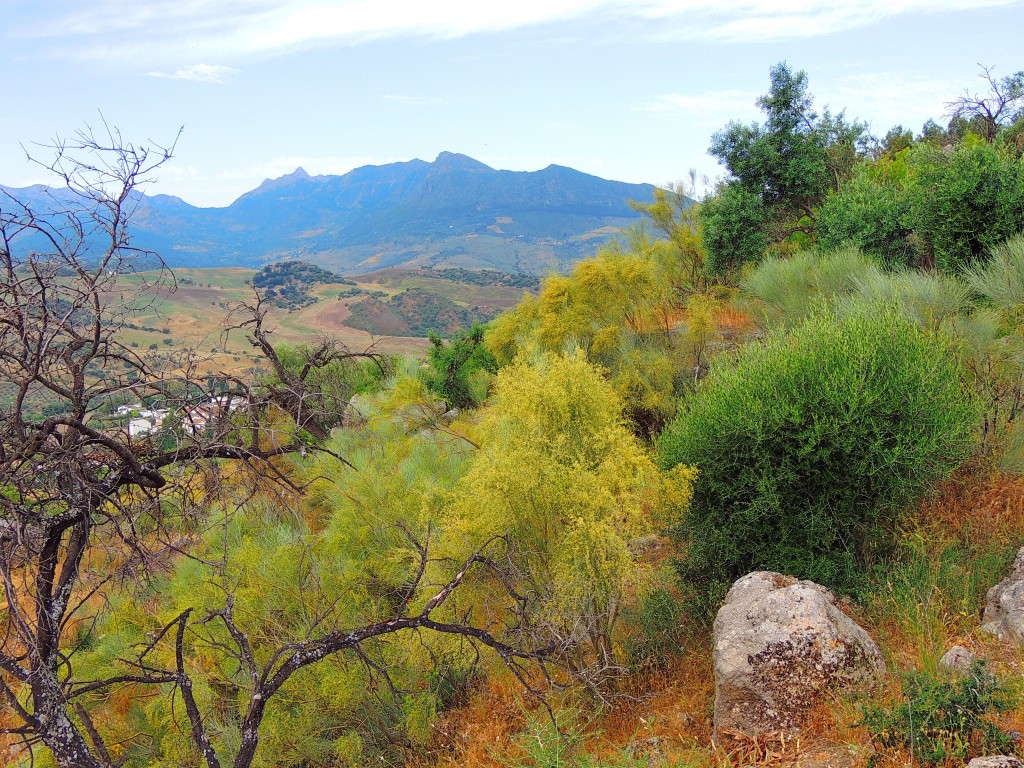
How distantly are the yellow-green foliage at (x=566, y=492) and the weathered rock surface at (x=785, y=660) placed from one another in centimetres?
122

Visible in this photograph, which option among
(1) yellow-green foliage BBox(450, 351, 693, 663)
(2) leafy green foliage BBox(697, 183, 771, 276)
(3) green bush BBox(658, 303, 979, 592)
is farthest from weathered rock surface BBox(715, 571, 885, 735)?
(2) leafy green foliage BBox(697, 183, 771, 276)

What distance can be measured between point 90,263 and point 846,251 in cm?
1288

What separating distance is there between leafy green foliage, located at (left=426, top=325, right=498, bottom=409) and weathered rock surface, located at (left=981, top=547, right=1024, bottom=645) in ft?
42.2

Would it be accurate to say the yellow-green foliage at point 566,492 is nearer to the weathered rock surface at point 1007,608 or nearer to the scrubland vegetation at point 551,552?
the scrubland vegetation at point 551,552

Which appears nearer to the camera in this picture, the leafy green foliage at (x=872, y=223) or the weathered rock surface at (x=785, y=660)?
the weathered rock surface at (x=785, y=660)

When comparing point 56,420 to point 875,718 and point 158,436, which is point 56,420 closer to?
point 158,436

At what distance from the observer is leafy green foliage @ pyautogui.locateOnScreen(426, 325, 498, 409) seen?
60.1ft

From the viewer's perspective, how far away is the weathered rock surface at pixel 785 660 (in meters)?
4.98

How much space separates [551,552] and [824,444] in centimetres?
327

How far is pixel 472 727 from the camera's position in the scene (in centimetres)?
733

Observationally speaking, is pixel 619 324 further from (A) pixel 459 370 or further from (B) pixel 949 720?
(B) pixel 949 720

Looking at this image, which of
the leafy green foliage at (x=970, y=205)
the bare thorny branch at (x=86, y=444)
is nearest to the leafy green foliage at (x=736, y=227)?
the leafy green foliage at (x=970, y=205)

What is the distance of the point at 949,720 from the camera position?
4.05 metres

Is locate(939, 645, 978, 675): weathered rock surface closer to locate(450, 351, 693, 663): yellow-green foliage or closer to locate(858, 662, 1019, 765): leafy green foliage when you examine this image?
locate(858, 662, 1019, 765): leafy green foliage
